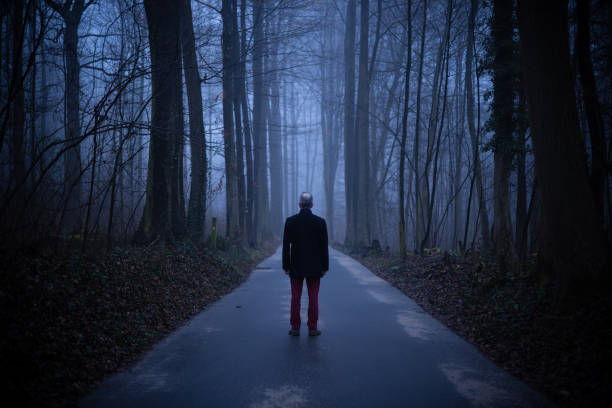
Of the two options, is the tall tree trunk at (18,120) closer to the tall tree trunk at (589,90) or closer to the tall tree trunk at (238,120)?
the tall tree trunk at (589,90)

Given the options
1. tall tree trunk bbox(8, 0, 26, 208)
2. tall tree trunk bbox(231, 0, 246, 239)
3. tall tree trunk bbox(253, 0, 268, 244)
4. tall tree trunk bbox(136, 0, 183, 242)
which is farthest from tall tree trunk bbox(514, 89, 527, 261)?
tall tree trunk bbox(8, 0, 26, 208)

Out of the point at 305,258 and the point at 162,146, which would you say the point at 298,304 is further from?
the point at 162,146

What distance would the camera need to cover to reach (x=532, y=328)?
477 centimetres

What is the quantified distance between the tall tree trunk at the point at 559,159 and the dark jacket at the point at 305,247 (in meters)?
3.30

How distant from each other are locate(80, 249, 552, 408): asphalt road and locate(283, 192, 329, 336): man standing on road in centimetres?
34

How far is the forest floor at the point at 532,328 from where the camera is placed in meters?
3.54

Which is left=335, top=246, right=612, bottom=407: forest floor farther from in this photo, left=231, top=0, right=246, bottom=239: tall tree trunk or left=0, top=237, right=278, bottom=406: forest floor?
left=231, top=0, right=246, bottom=239: tall tree trunk

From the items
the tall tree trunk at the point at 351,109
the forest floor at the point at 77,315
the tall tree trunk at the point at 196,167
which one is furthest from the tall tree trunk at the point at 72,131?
the tall tree trunk at the point at 351,109

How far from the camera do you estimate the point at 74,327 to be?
4.36 meters

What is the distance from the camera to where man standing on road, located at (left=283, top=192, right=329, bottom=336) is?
5453 millimetres

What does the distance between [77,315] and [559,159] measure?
6791 millimetres

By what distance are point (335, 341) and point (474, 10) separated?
1035cm

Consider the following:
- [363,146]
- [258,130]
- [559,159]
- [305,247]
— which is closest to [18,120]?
[305,247]

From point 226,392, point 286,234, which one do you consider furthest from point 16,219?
point 226,392
